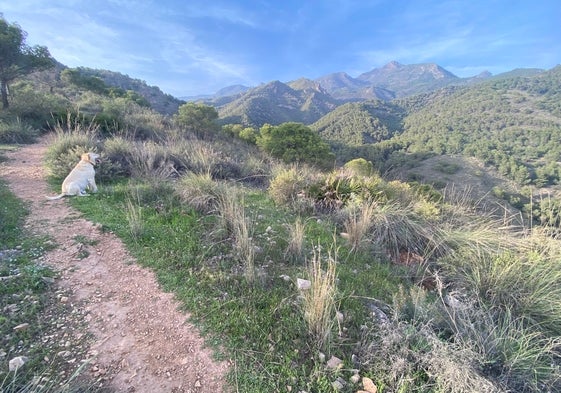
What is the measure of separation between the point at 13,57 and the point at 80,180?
13511 millimetres

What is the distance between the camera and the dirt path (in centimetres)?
167

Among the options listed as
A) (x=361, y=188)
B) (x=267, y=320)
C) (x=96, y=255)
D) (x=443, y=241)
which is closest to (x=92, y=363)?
(x=267, y=320)

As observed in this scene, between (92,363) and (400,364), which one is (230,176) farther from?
(400,364)

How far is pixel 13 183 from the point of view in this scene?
4.81 m

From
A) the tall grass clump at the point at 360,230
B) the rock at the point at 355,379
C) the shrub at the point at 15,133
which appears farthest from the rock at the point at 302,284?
the shrub at the point at 15,133

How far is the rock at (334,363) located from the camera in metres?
1.78

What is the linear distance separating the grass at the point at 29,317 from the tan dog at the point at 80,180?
1.28 m

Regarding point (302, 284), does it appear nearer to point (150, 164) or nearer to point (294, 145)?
point (150, 164)

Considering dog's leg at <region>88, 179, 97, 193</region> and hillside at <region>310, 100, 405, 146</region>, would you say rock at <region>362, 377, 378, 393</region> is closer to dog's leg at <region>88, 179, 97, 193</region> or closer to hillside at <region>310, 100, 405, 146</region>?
dog's leg at <region>88, 179, 97, 193</region>

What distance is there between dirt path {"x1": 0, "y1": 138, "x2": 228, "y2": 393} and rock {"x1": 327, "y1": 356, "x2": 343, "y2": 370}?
730 mm

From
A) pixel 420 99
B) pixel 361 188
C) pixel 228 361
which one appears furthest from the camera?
pixel 420 99

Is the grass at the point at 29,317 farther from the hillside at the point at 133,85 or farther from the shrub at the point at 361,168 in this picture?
the hillside at the point at 133,85

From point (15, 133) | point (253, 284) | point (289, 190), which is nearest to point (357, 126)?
point (15, 133)

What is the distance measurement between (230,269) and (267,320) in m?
0.81
